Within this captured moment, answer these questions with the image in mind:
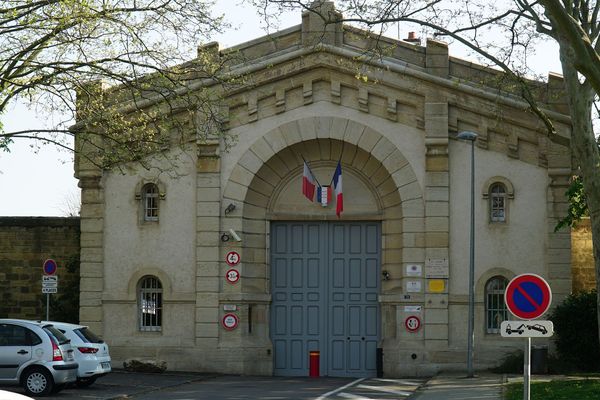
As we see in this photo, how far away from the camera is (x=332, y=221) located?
32625 mm

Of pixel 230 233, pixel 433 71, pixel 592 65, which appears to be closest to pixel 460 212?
pixel 433 71

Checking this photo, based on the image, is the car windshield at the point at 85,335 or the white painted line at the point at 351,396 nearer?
the white painted line at the point at 351,396

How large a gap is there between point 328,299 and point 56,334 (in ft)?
33.8

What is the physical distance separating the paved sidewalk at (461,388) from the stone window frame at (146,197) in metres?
8.77

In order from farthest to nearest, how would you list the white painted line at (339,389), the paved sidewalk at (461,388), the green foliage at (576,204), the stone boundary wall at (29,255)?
1. the stone boundary wall at (29,255)
2. the green foliage at (576,204)
3. the white painted line at (339,389)
4. the paved sidewalk at (461,388)

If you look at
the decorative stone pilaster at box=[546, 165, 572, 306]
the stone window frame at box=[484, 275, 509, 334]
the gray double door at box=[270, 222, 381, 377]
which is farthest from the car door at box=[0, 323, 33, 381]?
the decorative stone pilaster at box=[546, 165, 572, 306]

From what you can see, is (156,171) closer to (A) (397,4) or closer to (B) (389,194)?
(B) (389,194)

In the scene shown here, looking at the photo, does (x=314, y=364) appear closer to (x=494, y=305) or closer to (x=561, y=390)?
(x=494, y=305)

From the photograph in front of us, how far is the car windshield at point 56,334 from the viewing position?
23722mm

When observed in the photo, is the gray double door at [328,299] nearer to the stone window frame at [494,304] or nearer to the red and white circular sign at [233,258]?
the red and white circular sign at [233,258]

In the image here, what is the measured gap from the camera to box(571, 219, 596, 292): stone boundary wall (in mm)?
31062

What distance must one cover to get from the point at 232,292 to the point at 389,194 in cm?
497

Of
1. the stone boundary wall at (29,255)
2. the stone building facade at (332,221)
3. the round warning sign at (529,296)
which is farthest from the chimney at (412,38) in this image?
the round warning sign at (529,296)

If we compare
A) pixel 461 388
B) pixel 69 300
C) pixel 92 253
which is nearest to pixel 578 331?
pixel 461 388
